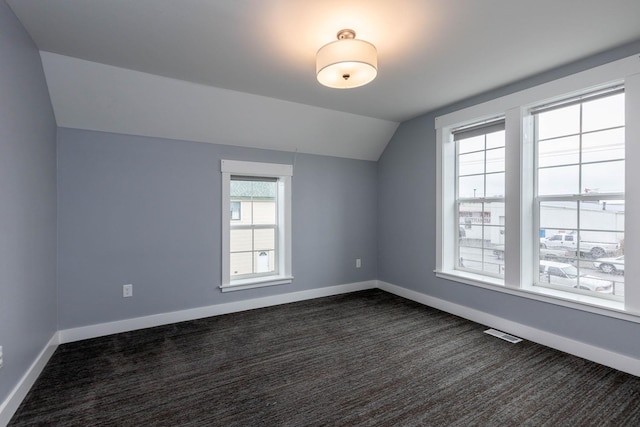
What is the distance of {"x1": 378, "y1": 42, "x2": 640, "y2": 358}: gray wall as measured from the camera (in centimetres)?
243

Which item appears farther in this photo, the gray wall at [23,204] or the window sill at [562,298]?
the window sill at [562,298]

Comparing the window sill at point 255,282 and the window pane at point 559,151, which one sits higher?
the window pane at point 559,151

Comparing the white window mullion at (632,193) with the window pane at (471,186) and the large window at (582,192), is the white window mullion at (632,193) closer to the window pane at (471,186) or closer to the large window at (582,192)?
the large window at (582,192)

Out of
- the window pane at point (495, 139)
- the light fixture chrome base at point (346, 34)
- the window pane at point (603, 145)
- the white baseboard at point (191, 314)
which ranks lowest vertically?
the white baseboard at point (191, 314)

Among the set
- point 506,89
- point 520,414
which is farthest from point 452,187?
point 520,414

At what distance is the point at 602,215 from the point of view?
254 cm

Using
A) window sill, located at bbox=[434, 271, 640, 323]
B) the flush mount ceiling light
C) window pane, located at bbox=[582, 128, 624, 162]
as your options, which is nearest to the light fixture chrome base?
the flush mount ceiling light

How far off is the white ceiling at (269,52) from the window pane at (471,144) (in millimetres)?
505

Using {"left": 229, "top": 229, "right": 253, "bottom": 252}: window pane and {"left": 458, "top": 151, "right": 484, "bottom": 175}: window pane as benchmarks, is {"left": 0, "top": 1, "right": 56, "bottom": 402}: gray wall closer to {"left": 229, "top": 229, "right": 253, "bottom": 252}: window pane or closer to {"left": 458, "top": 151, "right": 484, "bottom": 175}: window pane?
{"left": 229, "top": 229, "right": 253, "bottom": 252}: window pane

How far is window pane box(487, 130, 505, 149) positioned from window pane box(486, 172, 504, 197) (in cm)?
31

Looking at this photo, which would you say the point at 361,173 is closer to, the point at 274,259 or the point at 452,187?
the point at 452,187

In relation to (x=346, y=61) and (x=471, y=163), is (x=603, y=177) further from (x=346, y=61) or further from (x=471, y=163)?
(x=346, y=61)

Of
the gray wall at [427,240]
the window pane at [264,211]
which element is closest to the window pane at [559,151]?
the gray wall at [427,240]

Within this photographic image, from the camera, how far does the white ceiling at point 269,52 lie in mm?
1864
